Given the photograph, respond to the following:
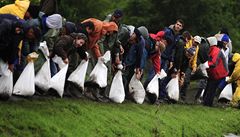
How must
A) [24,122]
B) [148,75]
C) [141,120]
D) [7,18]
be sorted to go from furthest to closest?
[148,75] → [141,120] → [7,18] → [24,122]

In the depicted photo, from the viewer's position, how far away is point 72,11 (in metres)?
21.0

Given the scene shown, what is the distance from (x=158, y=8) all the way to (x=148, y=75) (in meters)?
8.77

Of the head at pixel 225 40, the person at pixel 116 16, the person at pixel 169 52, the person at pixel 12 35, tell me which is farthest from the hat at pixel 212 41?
the person at pixel 12 35

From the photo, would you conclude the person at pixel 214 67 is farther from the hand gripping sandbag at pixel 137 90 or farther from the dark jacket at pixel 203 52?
the hand gripping sandbag at pixel 137 90

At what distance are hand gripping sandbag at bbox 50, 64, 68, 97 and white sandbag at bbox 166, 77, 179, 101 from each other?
4501 millimetres

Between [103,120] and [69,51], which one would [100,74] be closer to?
[69,51]

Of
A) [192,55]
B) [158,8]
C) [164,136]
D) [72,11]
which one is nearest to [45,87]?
[164,136]

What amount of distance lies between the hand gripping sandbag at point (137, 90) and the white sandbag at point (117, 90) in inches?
32.4

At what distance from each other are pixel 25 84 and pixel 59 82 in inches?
44.1

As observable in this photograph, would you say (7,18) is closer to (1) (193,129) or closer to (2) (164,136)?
(2) (164,136)

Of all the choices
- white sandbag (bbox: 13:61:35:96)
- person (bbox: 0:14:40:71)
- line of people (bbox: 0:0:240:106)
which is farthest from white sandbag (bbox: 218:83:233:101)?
person (bbox: 0:14:40:71)

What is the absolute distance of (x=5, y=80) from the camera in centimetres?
880

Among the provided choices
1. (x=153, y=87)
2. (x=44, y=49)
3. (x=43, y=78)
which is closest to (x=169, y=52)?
(x=153, y=87)

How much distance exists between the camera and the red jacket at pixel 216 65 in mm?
15805
